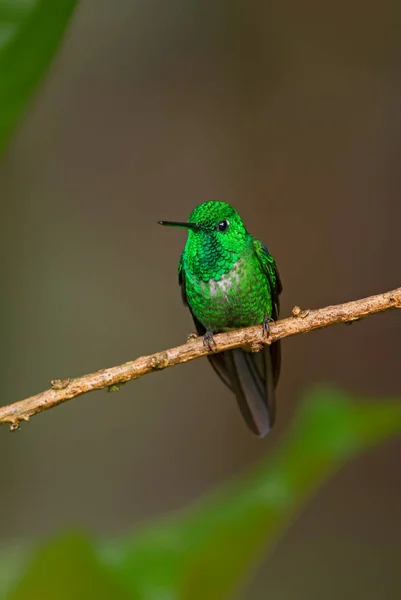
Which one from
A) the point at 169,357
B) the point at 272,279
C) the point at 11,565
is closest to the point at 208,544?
the point at 11,565

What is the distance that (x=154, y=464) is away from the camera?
435 centimetres

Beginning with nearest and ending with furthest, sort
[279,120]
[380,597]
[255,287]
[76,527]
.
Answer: [76,527], [255,287], [380,597], [279,120]

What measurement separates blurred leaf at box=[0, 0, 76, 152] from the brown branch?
83 cm

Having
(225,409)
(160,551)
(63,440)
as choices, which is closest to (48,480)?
(63,440)

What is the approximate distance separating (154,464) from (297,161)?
Result: 2098mm

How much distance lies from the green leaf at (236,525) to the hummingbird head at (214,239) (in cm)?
137

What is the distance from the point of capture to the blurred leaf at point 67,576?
1.73 ft

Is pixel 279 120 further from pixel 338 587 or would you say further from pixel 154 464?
pixel 338 587

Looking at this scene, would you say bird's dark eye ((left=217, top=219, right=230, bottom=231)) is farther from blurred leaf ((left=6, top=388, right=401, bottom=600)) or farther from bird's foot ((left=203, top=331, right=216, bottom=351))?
blurred leaf ((left=6, top=388, right=401, bottom=600))

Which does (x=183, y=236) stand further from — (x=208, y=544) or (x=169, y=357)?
(x=208, y=544)

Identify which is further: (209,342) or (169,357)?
(209,342)

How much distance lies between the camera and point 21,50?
640 millimetres

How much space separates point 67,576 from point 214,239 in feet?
5.25

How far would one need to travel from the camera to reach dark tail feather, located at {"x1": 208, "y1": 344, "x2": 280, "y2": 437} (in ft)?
7.28
